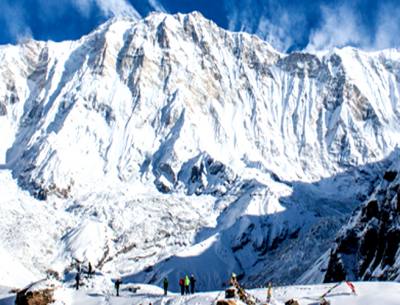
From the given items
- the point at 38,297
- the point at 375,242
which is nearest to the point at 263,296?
the point at 38,297

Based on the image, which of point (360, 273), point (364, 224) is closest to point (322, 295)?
point (360, 273)

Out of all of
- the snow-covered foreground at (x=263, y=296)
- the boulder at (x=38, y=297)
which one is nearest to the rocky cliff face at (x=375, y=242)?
the snow-covered foreground at (x=263, y=296)

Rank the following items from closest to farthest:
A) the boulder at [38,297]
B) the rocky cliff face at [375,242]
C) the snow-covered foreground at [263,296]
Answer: the snow-covered foreground at [263,296] < the boulder at [38,297] < the rocky cliff face at [375,242]

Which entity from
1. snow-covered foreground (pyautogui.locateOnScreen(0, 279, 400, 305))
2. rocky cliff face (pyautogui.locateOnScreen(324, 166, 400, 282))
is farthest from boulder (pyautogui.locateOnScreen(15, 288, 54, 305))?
rocky cliff face (pyautogui.locateOnScreen(324, 166, 400, 282))

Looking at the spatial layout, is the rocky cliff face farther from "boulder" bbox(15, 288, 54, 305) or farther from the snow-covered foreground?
"boulder" bbox(15, 288, 54, 305)

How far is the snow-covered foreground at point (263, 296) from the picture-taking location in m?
57.0

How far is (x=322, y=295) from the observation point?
60.1 metres

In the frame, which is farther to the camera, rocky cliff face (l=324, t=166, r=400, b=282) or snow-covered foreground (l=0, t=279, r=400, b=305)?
rocky cliff face (l=324, t=166, r=400, b=282)

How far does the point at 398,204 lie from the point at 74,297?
355ft

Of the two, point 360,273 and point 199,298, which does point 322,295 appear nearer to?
point 199,298

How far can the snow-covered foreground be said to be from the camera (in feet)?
187

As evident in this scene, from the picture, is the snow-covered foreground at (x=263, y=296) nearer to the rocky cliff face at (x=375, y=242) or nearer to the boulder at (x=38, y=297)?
the boulder at (x=38, y=297)

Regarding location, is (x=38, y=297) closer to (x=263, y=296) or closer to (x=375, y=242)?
(x=263, y=296)

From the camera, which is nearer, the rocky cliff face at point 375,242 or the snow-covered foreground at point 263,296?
the snow-covered foreground at point 263,296
